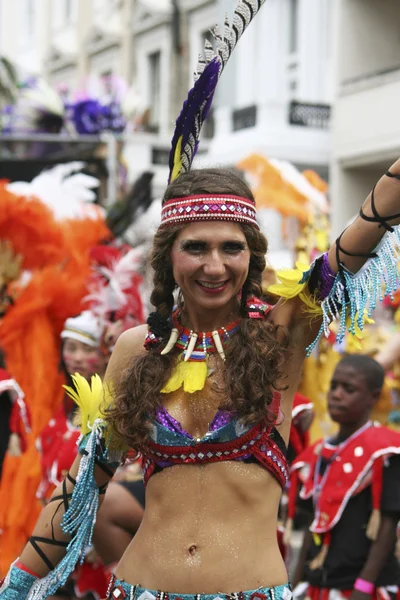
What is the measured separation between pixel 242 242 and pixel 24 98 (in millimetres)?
13014

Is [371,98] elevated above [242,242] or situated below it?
above

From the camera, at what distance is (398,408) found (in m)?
6.29

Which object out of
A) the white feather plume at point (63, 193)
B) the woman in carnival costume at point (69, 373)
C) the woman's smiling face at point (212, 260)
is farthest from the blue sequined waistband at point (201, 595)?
the white feather plume at point (63, 193)

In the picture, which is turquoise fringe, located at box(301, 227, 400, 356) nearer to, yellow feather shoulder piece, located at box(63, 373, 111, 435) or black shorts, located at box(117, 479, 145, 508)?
yellow feather shoulder piece, located at box(63, 373, 111, 435)

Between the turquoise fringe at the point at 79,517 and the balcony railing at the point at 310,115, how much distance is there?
13.8 meters

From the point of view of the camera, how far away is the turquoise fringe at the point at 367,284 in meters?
2.47

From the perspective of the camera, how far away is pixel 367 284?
2.49m

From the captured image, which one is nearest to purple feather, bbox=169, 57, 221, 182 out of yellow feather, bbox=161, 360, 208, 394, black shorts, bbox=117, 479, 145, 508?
yellow feather, bbox=161, 360, 208, 394

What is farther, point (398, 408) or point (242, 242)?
point (398, 408)

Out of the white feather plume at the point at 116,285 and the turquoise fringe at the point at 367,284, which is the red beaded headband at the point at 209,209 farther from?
the white feather plume at the point at 116,285

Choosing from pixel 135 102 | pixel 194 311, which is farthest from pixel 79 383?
pixel 135 102

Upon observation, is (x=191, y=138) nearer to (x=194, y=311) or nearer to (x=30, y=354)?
(x=194, y=311)

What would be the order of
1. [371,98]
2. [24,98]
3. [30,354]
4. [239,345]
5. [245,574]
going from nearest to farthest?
[245,574] < [239,345] < [30,354] < [371,98] < [24,98]

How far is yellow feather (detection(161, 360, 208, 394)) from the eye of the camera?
261 cm
